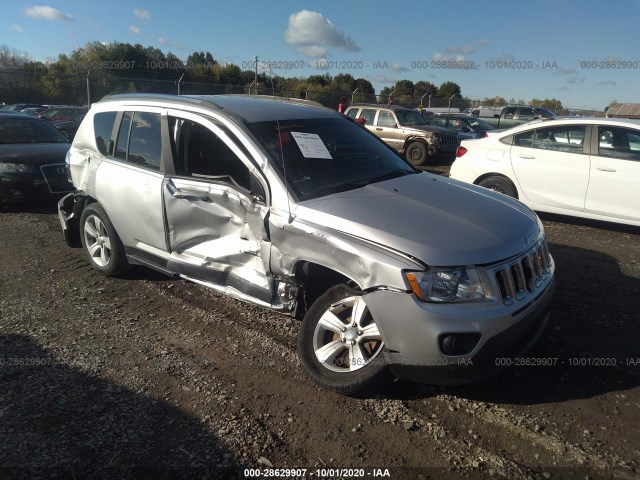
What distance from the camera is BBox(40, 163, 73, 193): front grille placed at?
25.6 ft

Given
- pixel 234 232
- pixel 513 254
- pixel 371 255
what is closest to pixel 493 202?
pixel 513 254

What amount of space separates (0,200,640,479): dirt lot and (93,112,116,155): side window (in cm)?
153

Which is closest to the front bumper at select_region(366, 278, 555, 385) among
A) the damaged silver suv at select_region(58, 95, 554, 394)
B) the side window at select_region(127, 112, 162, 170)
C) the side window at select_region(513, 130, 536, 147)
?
the damaged silver suv at select_region(58, 95, 554, 394)

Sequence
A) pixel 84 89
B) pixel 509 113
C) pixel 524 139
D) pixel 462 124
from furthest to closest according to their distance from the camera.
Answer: pixel 509 113, pixel 84 89, pixel 462 124, pixel 524 139

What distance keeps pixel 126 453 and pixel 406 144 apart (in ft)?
45.1

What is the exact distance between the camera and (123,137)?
4.64 meters

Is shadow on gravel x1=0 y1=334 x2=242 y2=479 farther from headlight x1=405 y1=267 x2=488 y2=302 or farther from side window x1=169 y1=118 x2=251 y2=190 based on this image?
side window x1=169 y1=118 x2=251 y2=190

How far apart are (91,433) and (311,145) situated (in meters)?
2.46

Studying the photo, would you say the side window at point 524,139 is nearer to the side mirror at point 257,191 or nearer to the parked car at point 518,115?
the side mirror at point 257,191

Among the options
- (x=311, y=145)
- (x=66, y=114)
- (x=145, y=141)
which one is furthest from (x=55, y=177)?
(x=66, y=114)

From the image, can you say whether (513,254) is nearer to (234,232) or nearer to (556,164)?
(234,232)

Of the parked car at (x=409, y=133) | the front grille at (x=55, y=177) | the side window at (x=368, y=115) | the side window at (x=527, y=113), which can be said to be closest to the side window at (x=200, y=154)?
the front grille at (x=55, y=177)

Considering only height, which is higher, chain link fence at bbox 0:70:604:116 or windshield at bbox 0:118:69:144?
chain link fence at bbox 0:70:604:116

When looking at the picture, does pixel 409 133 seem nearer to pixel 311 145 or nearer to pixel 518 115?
pixel 518 115
